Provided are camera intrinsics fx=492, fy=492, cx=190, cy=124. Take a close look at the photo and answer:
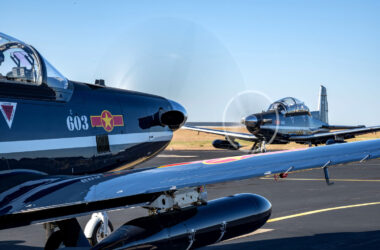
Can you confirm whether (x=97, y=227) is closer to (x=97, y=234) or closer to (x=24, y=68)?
(x=97, y=234)

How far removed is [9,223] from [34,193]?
0.35 m

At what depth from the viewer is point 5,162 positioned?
5023mm

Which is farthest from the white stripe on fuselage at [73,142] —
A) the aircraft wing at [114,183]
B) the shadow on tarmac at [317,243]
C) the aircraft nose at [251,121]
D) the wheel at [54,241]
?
the aircraft nose at [251,121]

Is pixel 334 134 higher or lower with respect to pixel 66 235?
lower

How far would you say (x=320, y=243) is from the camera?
6910mm

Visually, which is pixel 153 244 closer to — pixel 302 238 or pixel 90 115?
pixel 90 115

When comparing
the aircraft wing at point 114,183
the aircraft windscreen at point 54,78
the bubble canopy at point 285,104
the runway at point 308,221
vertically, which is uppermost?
the aircraft windscreen at point 54,78

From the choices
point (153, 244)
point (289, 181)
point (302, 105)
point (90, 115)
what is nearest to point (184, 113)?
point (90, 115)

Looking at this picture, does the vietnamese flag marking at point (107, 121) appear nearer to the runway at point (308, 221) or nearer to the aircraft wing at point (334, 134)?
the runway at point (308, 221)

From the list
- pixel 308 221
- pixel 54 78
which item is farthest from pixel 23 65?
pixel 308 221

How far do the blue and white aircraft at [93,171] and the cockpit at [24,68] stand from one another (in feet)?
0.04

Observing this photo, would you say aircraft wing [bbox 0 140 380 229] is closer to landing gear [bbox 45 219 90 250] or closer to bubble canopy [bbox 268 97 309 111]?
landing gear [bbox 45 219 90 250]

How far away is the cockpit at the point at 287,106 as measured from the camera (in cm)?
2925

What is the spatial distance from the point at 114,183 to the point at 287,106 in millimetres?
25649
